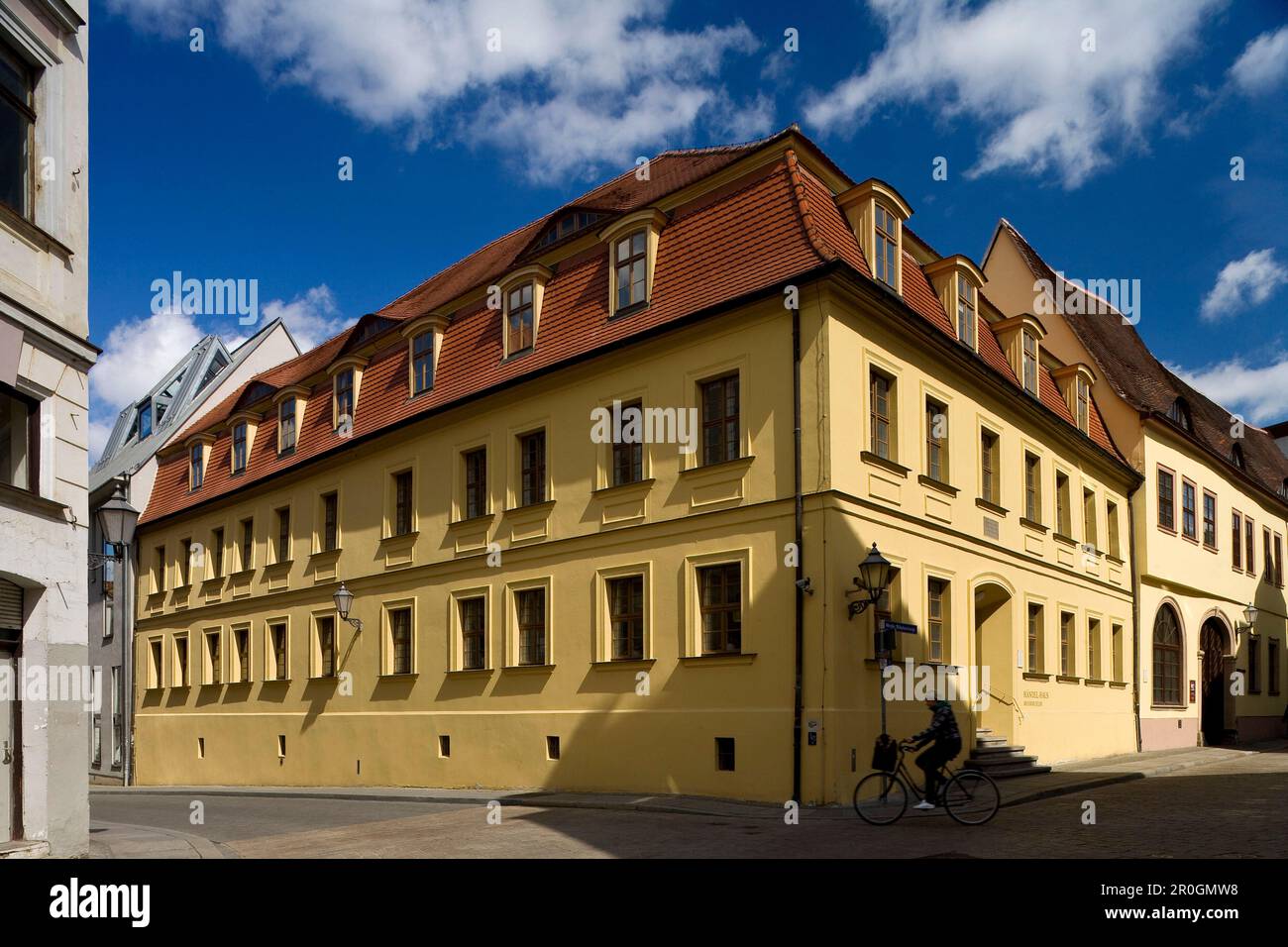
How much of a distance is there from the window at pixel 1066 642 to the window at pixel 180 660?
77.1 feet

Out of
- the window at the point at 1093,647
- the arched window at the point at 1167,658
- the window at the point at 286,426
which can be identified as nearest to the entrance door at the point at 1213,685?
the arched window at the point at 1167,658

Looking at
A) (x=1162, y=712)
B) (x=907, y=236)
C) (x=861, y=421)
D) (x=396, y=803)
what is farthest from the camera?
(x=1162, y=712)

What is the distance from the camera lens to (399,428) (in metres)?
25.5

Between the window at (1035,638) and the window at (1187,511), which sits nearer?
the window at (1035,638)

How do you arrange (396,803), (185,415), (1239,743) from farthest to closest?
1. (185,415)
2. (1239,743)
3. (396,803)

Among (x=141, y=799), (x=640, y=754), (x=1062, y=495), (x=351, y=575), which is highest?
(x=1062, y=495)

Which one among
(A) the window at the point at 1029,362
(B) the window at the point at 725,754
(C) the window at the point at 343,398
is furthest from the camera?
(C) the window at the point at 343,398

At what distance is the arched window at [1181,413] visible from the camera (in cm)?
3256

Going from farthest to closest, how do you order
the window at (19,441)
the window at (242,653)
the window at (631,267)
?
the window at (242,653) < the window at (631,267) < the window at (19,441)

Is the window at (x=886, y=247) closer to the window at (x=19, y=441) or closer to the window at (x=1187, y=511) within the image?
the window at (x=19, y=441)

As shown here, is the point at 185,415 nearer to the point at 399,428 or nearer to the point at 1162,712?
the point at 399,428

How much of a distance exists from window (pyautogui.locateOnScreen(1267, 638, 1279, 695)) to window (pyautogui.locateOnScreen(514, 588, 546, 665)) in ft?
68.4

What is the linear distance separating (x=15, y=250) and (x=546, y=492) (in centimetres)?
1122
